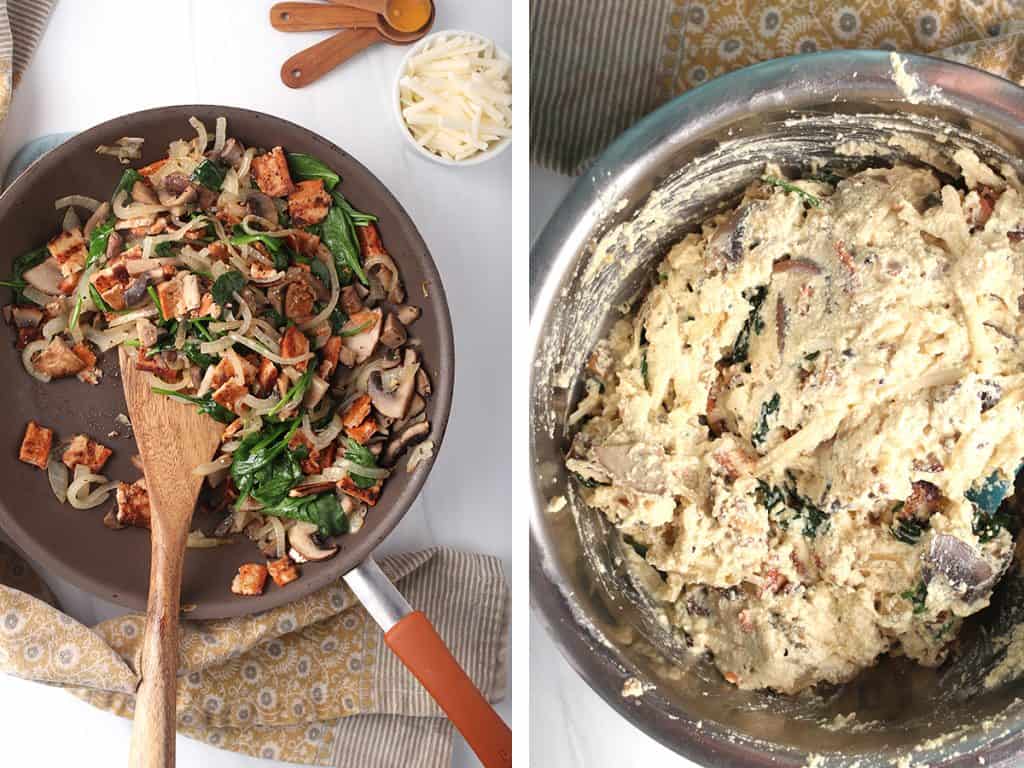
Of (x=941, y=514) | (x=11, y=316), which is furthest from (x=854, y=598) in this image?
(x=11, y=316)

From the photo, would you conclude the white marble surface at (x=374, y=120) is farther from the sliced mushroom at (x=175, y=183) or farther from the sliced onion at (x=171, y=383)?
the sliced onion at (x=171, y=383)

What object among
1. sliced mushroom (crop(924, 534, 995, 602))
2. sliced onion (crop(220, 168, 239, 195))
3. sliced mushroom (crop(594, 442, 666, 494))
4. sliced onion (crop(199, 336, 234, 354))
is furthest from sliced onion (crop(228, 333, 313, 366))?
sliced mushroom (crop(924, 534, 995, 602))

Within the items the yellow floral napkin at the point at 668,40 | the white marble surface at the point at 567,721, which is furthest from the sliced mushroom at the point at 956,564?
the yellow floral napkin at the point at 668,40

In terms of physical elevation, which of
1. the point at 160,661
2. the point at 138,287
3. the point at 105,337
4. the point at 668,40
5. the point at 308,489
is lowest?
the point at 160,661

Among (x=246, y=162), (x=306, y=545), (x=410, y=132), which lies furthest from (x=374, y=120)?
(x=306, y=545)

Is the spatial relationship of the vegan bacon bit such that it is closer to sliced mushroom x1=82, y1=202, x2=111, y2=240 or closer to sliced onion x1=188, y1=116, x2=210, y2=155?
sliced onion x1=188, y1=116, x2=210, y2=155

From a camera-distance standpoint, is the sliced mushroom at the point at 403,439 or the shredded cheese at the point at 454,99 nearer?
the sliced mushroom at the point at 403,439

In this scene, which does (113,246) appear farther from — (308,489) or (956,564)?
(956,564)
